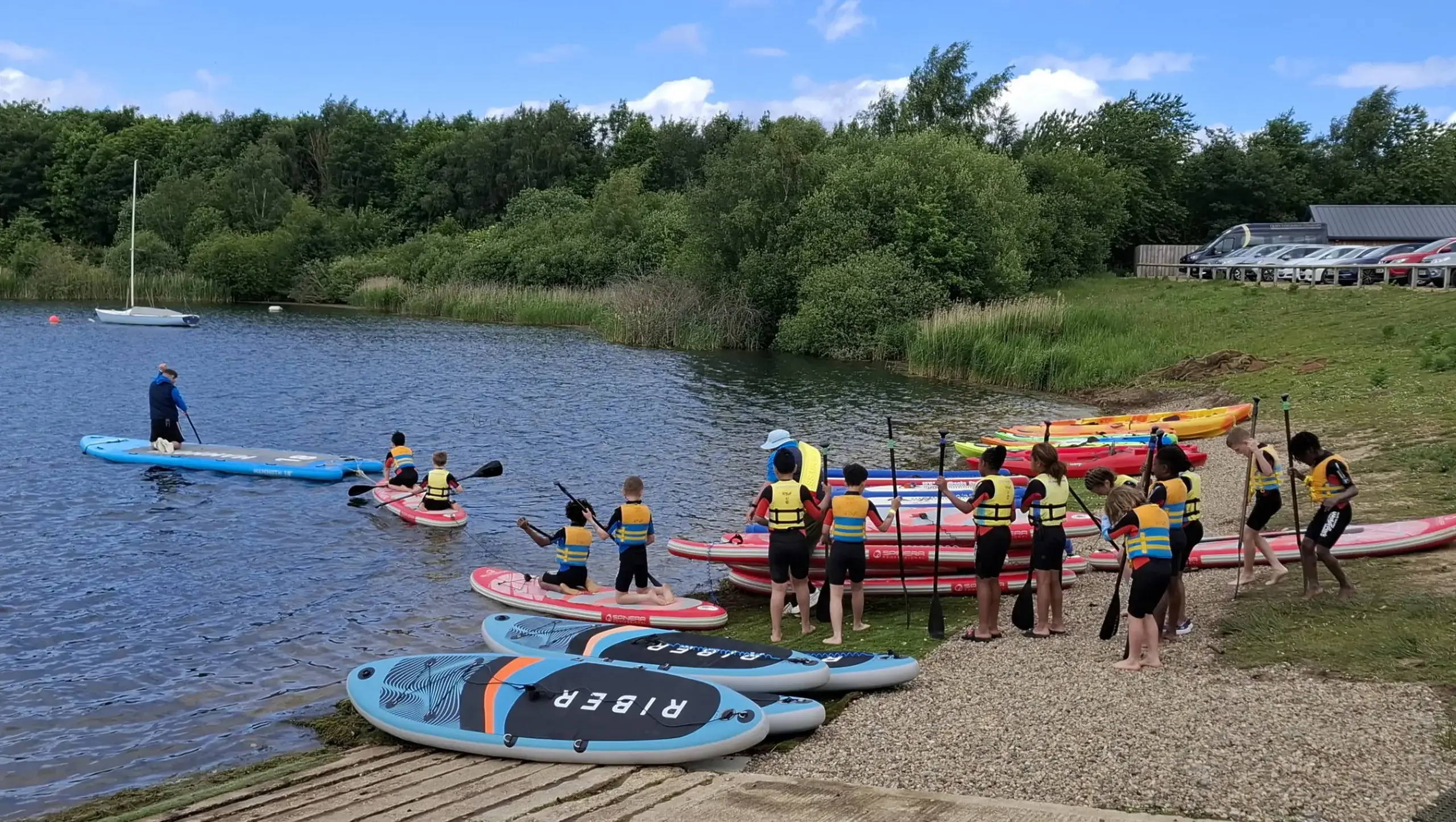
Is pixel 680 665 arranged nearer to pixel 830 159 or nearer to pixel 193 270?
pixel 830 159

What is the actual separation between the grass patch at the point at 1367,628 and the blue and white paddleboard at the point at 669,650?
146 inches

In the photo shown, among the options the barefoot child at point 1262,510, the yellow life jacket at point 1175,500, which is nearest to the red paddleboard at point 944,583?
the barefoot child at point 1262,510

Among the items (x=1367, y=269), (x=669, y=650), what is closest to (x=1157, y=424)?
(x=669, y=650)

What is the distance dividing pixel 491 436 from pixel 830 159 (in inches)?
1102

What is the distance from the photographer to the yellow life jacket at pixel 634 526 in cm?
1227

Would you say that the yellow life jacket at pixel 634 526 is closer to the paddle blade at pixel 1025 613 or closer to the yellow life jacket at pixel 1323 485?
the paddle blade at pixel 1025 613

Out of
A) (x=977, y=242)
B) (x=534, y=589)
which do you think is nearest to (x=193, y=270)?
(x=977, y=242)

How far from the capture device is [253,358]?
40.9 m

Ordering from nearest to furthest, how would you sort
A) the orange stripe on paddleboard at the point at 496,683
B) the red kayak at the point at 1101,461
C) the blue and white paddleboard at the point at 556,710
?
1. the blue and white paddleboard at the point at 556,710
2. the orange stripe on paddleboard at the point at 496,683
3. the red kayak at the point at 1101,461

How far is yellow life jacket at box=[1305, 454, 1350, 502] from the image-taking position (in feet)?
33.8

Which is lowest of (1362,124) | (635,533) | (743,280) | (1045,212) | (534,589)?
(534,589)

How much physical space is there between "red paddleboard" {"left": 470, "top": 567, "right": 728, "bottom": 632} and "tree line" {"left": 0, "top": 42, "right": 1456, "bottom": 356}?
98.0ft

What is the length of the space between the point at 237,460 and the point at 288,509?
11.9 ft

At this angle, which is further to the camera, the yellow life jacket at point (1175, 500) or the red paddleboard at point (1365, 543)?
the red paddleboard at point (1365, 543)
